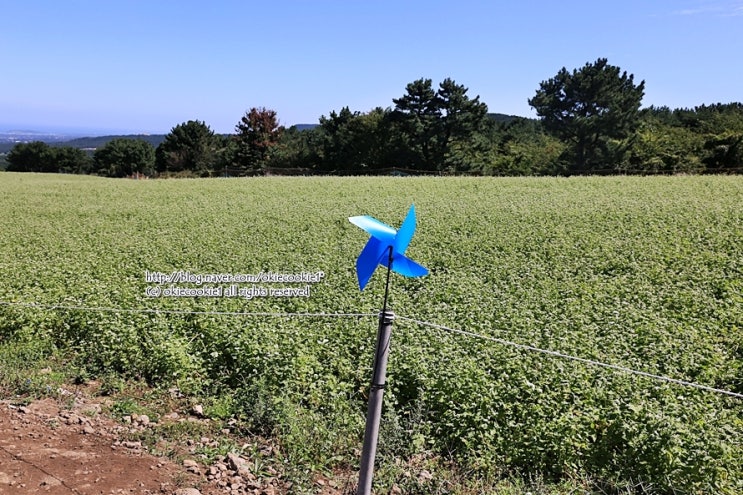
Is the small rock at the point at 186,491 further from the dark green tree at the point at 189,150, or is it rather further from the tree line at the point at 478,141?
the dark green tree at the point at 189,150

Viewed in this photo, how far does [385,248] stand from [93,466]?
3.12 m

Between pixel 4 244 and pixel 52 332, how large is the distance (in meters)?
7.03

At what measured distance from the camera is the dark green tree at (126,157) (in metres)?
64.3

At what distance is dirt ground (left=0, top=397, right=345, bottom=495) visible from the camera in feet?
12.4

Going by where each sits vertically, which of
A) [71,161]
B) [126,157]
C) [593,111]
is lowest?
→ [71,161]

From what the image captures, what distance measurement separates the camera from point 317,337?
21.5 ft

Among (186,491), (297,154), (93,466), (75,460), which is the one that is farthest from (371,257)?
(297,154)

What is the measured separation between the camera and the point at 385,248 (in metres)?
2.91

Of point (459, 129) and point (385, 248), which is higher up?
point (459, 129)

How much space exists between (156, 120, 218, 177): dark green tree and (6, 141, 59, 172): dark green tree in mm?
18959

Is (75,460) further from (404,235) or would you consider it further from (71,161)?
(71,161)

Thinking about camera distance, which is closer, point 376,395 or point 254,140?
point 376,395

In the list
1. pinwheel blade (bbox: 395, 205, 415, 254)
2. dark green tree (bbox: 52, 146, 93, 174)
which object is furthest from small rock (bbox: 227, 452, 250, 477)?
dark green tree (bbox: 52, 146, 93, 174)

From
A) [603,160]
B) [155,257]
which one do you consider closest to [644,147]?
[603,160]
